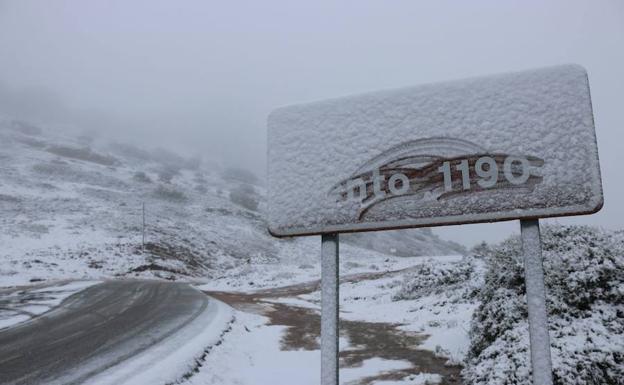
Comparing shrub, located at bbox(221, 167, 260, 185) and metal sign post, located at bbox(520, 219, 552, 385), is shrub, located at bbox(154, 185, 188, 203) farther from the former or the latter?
metal sign post, located at bbox(520, 219, 552, 385)

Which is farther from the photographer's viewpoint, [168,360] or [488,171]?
[168,360]

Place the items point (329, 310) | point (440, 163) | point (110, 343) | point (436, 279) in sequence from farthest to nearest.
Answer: point (436, 279) < point (110, 343) < point (329, 310) < point (440, 163)

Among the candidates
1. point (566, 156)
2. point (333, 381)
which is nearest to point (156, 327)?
point (333, 381)

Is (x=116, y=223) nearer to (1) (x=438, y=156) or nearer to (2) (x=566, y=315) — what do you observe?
(2) (x=566, y=315)

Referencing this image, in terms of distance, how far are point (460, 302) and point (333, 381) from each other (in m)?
10.9

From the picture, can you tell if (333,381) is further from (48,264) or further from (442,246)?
(442,246)

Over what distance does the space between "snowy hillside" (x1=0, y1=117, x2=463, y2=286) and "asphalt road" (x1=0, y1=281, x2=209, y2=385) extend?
66.5ft

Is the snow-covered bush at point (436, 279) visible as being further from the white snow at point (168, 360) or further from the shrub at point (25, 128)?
the shrub at point (25, 128)

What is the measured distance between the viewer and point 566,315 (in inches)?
220

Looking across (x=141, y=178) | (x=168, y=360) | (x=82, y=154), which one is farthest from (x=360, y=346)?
(x=82, y=154)

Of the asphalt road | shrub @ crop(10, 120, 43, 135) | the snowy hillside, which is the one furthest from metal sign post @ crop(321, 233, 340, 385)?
shrub @ crop(10, 120, 43, 135)

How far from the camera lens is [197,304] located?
51.5ft

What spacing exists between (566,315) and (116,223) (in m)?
51.2

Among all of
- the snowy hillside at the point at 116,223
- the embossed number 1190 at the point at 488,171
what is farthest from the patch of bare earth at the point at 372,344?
the snowy hillside at the point at 116,223
